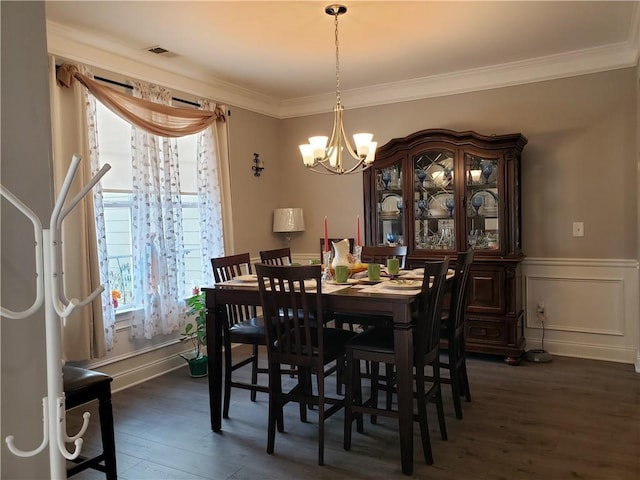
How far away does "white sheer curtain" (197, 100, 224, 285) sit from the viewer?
437 centimetres

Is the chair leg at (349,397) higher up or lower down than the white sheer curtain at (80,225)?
lower down

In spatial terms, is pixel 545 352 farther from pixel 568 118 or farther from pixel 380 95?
pixel 380 95

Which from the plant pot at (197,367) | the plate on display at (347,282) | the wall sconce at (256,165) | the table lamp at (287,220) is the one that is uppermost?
the wall sconce at (256,165)

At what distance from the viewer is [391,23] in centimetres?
332

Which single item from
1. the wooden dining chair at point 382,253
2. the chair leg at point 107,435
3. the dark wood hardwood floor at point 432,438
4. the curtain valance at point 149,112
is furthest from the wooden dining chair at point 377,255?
the curtain valance at point 149,112

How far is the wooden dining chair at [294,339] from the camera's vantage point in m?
2.46

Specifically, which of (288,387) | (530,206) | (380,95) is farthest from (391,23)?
(288,387)

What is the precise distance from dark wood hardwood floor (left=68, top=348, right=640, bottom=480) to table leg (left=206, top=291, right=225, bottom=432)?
11cm

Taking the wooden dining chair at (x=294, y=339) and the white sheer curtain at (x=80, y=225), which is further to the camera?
the white sheer curtain at (x=80, y=225)

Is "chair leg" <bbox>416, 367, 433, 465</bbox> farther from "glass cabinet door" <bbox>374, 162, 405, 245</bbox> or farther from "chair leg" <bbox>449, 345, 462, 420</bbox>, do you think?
"glass cabinet door" <bbox>374, 162, 405, 245</bbox>

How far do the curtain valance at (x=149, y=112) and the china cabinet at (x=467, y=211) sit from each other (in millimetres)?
A: 1574

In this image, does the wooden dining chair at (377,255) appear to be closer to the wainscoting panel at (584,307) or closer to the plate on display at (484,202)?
the plate on display at (484,202)

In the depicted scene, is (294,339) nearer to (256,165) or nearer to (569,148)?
(256,165)

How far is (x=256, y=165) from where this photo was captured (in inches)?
202
